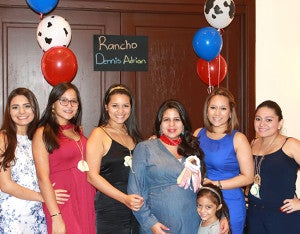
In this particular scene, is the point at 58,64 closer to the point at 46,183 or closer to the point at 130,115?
the point at 130,115

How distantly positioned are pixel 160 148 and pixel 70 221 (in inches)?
29.6

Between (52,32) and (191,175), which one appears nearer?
(191,175)

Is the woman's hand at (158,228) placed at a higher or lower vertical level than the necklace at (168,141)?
lower

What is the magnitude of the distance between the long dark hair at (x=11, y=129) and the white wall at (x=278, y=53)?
7.47 ft

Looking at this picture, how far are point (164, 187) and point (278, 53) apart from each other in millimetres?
2251

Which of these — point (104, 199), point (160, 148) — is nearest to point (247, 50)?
point (160, 148)

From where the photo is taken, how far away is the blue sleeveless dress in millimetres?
3012

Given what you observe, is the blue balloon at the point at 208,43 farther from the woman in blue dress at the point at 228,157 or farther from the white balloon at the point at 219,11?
the woman in blue dress at the point at 228,157

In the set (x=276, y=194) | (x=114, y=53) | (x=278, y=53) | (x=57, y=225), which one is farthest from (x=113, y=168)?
(x=278, y=53)

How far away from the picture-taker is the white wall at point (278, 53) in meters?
4.34

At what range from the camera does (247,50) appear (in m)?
4.32

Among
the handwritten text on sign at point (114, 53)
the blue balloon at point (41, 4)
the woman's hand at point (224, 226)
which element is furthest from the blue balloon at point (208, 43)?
the woman's hand at point (224, 226)

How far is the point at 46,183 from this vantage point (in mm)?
2785

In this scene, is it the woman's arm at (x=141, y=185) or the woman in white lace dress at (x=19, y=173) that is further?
the woman in white lace dress at (x=19, y=173)
